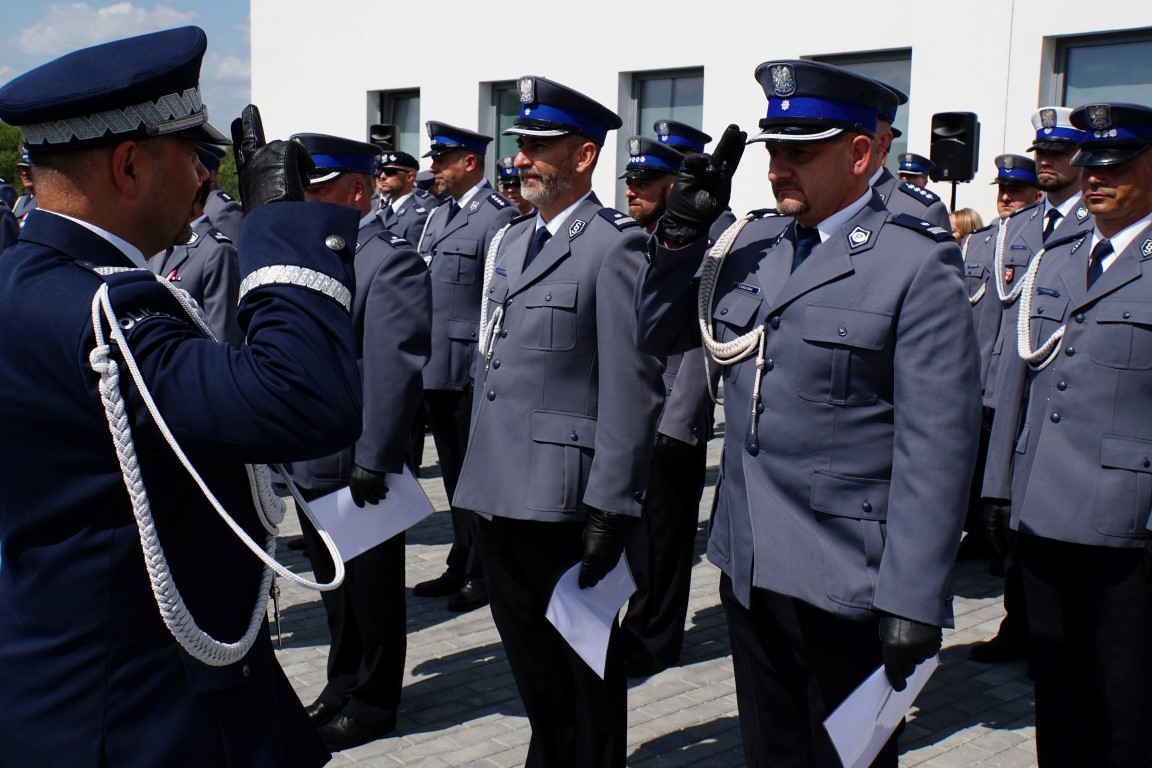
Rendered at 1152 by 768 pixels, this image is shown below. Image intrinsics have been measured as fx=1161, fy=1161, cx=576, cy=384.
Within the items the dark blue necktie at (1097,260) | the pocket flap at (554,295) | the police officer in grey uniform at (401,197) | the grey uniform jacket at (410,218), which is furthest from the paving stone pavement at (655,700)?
the police officer in grey uniform at (401,197)

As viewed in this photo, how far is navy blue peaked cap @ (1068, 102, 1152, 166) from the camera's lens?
12.1 ft

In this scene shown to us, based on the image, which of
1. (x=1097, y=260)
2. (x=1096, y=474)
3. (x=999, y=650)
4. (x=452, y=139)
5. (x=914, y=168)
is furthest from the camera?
(x=914, y=168)

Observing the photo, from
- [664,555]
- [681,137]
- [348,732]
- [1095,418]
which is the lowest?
[348,732]

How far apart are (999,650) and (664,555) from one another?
1548 millimetres

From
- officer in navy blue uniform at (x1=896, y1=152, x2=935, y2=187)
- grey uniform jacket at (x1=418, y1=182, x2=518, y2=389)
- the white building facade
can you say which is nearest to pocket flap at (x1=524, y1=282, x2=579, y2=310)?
grey uniform jacket at (x1=418, y1=182, x2=518, y2=389)

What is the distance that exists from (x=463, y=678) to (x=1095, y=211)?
3.03 meters

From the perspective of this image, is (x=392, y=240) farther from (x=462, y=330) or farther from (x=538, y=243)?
(x=462, y=330)

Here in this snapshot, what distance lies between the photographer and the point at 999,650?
17.0ft

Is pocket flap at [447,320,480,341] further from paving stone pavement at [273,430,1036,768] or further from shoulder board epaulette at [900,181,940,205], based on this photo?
shoulder board epaulette at [900,181,940,205]

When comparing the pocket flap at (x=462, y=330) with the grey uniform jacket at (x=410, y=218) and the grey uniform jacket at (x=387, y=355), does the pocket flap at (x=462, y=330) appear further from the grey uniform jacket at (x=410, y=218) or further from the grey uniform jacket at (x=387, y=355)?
the grey uniform jacket at (x=387, y=355)

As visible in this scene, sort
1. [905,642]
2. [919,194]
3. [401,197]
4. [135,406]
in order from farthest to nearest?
[401,197] < [919,194] < [905,642] < [135,406]

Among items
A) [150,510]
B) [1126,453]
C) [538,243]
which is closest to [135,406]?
[150,510]

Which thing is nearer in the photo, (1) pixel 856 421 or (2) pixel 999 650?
(1) pixel 856 421

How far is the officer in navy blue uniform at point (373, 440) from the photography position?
4.21 meters
